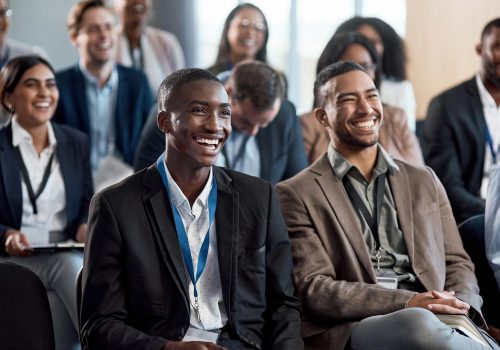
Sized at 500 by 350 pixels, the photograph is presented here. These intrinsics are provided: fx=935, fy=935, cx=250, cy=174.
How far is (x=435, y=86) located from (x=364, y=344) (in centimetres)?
417

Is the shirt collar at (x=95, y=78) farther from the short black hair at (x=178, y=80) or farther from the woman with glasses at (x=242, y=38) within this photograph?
the short black hair at (x=178, y=80)

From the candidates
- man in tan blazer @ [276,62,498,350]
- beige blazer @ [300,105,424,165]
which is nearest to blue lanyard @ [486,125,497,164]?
beige blazer @ [300,105,424,165]

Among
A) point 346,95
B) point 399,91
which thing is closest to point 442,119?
point 399,91

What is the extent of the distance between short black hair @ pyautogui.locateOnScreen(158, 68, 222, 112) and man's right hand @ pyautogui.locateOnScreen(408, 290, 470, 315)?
37.0 inches

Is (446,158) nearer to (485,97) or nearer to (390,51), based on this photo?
(485,97)

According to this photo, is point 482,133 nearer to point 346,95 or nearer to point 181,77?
point 346,95

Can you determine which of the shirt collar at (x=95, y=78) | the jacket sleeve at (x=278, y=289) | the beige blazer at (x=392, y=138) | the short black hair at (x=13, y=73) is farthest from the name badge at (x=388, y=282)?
the shirt collar at (x=95, y=78)

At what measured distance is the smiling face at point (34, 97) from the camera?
176 inches

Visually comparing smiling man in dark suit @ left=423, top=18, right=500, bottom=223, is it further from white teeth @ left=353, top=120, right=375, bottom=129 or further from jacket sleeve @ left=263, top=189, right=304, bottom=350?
jacket sleeve @ left=263, top=189, right=304, bottom=350

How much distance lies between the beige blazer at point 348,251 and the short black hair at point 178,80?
583 mm

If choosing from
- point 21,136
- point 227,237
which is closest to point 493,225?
point 227,237

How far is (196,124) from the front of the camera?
2.90 metres

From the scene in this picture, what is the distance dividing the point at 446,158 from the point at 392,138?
428 millimetres

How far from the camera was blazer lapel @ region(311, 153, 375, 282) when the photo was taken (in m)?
3.21
